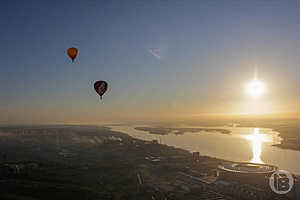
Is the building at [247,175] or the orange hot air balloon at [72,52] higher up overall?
the orange hot air balloon at [72,52]

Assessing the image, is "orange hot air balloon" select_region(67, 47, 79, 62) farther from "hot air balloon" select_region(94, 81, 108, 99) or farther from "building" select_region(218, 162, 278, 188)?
"building" select_region(218, 162, 278, 188)

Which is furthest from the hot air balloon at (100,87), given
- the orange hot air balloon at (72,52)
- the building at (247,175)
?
the building at (247,175)

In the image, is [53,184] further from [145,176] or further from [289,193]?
[289,193]

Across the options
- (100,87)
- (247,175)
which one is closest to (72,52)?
(100,87)

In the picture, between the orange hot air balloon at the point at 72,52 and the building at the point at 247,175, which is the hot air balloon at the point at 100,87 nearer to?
the orange hot air balloon at the point at 72,52

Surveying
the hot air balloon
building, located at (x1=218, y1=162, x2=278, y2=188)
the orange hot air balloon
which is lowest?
building, located at (x1=218, y1=162, x2=278, y2=188)

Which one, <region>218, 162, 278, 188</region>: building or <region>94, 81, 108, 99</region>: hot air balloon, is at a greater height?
<region>94, 81, 108, 99</region>: hot air balloon

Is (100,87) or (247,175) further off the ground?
(100,87)

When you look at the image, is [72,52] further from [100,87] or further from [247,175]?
[247,175]

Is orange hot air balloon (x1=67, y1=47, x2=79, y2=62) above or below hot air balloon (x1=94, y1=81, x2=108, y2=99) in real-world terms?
above

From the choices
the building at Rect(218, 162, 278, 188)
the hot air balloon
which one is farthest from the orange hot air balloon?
the building at Rect(218, 162, 278, 188)

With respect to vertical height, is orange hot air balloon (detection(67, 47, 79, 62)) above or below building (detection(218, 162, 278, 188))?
above
